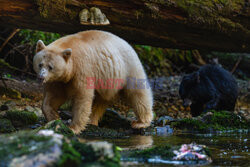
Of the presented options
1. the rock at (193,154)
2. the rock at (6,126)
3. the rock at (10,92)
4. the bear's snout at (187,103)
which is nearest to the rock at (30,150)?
the rock at (193,154)

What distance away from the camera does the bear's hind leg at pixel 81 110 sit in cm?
509

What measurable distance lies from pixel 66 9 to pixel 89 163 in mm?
4046

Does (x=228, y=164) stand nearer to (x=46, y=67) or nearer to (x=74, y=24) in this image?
(x=46, y=67)

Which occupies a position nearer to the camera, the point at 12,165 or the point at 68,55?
the point at 12,165

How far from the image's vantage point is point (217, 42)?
7.55 meters

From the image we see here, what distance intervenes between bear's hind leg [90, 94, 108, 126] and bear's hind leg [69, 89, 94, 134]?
76cm

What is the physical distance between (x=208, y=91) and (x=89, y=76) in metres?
3.33

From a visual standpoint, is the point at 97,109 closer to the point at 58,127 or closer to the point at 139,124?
the point at 139,124

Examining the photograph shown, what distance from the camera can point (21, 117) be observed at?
549 cm

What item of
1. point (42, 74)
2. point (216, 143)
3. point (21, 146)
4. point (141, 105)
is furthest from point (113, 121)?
point (21, 146)

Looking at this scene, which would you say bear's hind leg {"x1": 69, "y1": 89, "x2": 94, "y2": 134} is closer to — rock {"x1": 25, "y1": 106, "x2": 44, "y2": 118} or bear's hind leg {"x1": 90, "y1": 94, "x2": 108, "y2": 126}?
bear's hind leg {"x1": 90, "y1": 94, "x2": 108, "y2": 126}

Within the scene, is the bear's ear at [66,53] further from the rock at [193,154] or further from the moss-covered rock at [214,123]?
the moss-covered rock at [214,123]

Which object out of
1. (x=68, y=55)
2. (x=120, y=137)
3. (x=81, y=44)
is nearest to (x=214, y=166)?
(x=120, y=137)

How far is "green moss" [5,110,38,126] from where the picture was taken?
5391 millimetres
